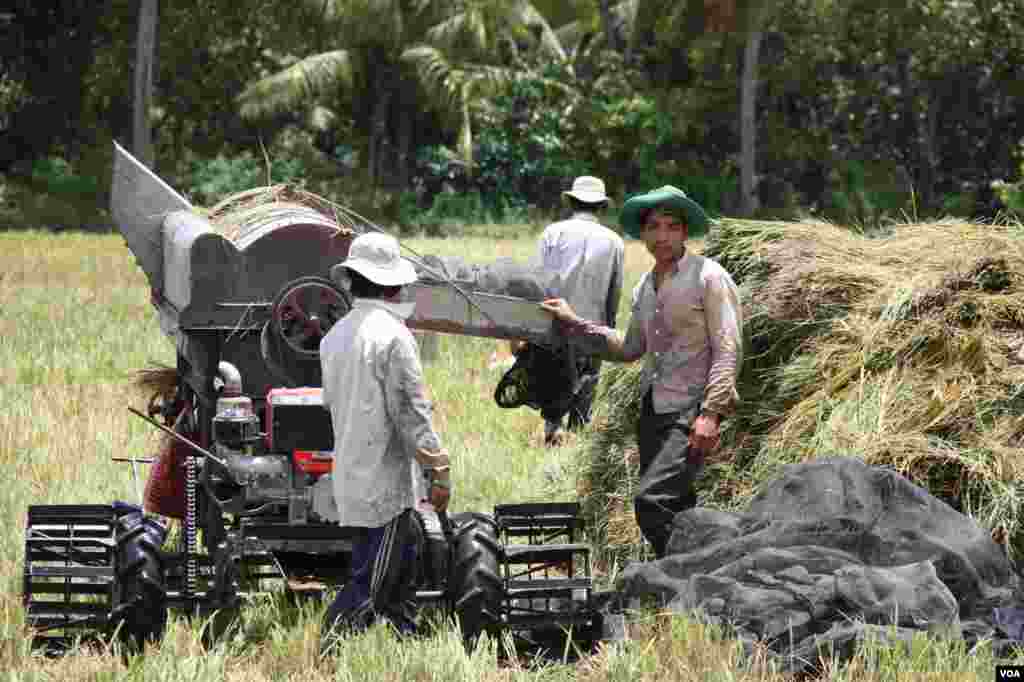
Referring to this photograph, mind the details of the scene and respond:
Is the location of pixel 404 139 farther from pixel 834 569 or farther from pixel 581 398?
pixel 834 569

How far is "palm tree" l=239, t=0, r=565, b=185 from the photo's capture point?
143ft

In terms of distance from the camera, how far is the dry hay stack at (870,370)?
8.55 m

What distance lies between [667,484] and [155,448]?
538 cm

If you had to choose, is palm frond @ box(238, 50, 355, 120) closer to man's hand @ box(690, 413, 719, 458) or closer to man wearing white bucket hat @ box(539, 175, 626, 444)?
man wearing white bucket hat @ box(539, 175, 626, 444)

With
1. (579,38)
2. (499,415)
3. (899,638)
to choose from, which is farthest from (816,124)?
(899,638)

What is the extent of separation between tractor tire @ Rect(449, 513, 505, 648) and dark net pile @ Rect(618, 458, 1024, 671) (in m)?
0.62

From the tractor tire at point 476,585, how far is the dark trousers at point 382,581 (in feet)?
0.69

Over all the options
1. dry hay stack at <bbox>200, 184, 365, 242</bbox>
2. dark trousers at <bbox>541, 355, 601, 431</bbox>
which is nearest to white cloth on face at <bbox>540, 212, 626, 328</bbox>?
dark trousers at <bbox>541, 355, 601, 431</bbox>

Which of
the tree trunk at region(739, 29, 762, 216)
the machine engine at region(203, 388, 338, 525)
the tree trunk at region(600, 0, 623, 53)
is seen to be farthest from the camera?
the tree trunk at region(600, 0, 623, 53)

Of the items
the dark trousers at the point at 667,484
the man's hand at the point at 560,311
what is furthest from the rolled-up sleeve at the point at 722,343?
the man's hand at the point at 560,311

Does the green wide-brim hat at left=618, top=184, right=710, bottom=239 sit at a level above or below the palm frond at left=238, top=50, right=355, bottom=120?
below

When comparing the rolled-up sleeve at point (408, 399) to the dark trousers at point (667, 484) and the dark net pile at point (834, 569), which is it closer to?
the dark net pile at point (834, 569)

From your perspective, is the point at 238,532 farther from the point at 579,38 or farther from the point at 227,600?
the point at 579,38

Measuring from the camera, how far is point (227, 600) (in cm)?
757
